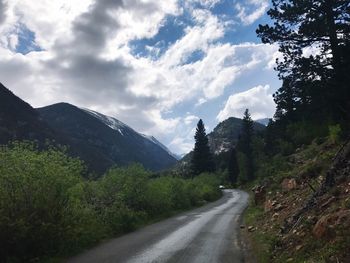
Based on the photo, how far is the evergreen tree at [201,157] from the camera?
87500mm

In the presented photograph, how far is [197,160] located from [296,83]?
59697 millimetres

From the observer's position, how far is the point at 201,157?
88250 millimetres

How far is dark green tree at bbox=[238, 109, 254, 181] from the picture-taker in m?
99.3

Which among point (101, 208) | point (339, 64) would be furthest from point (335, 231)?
point (339, 64)

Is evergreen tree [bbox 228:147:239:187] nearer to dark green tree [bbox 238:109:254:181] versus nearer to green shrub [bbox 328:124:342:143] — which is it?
dark green tree [bbox 238:109:254:181]

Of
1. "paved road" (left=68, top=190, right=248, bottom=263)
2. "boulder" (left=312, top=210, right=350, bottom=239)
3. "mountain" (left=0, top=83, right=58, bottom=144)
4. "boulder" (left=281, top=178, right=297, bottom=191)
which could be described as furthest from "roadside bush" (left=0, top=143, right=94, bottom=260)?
"mountain" (left=0, top=83, right=58, bottom=144)

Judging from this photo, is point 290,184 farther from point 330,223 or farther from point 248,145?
point 248,145

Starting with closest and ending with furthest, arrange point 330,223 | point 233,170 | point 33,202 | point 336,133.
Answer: point 330,223 → point 33,202 → point 336,133 → point 233,170

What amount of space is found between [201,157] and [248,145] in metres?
21.5

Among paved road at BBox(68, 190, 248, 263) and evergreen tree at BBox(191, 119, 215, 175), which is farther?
evergreen tree at BBox(191, 119, 215, 175)

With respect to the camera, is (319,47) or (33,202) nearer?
(33,202)

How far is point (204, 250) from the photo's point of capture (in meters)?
15.6

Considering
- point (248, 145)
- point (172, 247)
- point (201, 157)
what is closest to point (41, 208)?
point (172, 247)

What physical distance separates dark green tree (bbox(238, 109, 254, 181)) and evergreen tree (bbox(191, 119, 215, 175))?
1284cm
